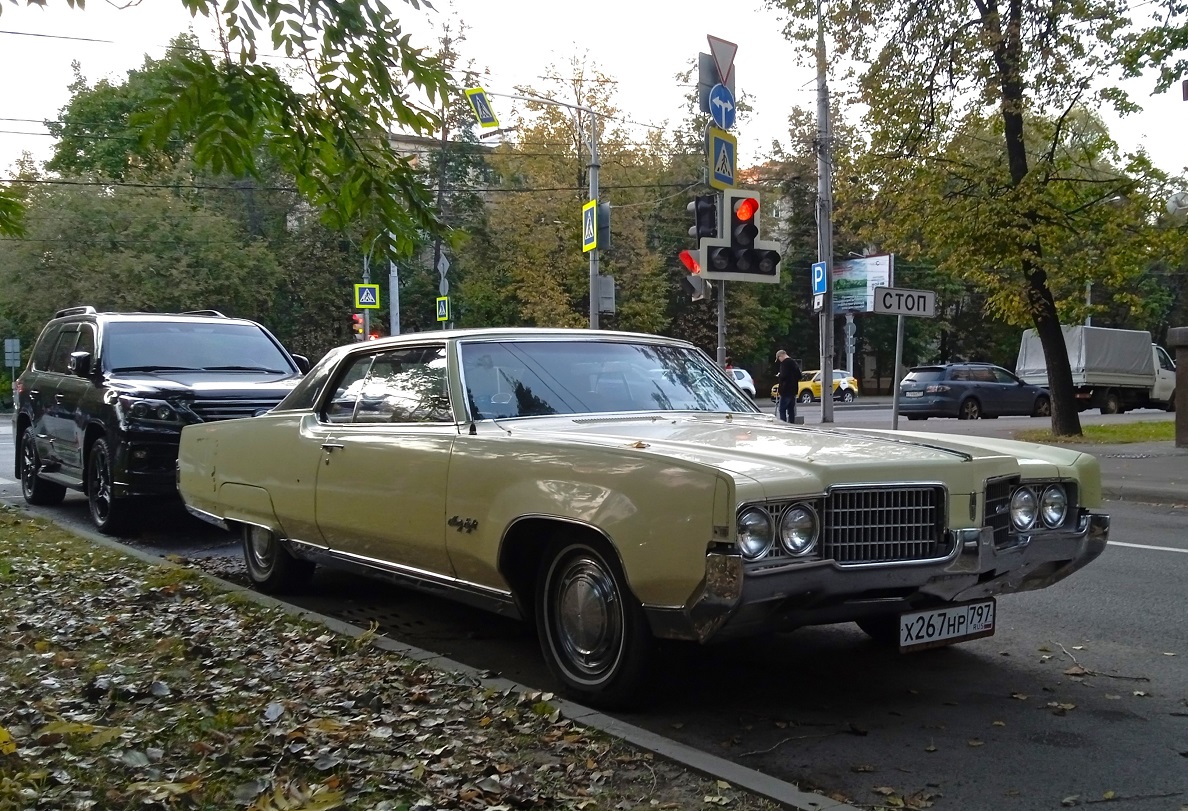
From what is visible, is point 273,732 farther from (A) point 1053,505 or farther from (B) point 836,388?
(B) point 836,388

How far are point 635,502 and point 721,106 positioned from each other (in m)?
12.3

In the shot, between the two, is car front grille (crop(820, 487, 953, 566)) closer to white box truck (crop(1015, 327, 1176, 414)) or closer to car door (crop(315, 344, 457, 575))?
car door (crop(315, 344, 457, 575))

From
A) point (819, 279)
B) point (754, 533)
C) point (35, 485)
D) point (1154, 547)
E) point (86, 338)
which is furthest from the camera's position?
point (819, 279)

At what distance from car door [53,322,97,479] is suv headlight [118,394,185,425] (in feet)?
2.25

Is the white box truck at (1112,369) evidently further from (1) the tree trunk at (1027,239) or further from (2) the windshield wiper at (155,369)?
(2) the windshield wiper at (155,369)

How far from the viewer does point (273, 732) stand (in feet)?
13.4

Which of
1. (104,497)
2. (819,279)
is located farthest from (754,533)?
(819,279)

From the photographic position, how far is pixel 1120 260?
1848cm

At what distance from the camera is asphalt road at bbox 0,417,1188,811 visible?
156 inches

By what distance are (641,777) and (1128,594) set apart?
14.5 ft

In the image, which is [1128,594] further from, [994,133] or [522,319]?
[522,319]

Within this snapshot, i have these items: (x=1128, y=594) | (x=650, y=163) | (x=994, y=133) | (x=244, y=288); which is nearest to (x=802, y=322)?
(x=650, y=163)

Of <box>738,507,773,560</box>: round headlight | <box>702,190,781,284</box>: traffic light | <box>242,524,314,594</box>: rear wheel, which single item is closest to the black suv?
<box>242,524,314,594</box>: rear wheel

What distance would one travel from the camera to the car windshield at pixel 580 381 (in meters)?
5.61
